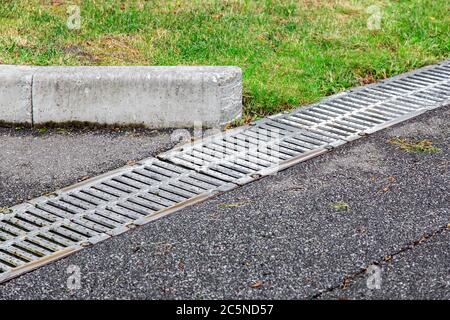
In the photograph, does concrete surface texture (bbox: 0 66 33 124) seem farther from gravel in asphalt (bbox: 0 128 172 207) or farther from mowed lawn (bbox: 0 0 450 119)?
mowed lawn (bbox: 0 0 450 119)

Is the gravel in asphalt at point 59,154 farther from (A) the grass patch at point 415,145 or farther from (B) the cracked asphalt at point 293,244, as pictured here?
(A) the grass patch at point 415,145

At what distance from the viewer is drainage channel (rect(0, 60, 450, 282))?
4.64 meters

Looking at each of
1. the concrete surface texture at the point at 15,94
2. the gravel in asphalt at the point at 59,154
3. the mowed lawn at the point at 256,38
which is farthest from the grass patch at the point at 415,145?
the concrete surface texture at the point at 15,94

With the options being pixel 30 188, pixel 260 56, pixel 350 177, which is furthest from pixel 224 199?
pixel 260 56

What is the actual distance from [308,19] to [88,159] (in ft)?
10.3

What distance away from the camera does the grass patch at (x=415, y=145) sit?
5656mm

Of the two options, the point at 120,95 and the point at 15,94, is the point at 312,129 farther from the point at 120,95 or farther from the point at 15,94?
the point at 15,94

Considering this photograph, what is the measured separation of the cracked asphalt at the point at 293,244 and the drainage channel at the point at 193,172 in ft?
0.44

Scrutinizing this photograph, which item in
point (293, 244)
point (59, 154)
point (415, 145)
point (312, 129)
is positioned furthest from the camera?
point (312, 129)

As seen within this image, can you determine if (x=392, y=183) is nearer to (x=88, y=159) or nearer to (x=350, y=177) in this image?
(x=350, y=177)

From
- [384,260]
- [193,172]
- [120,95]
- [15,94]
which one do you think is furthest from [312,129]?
[15,94]

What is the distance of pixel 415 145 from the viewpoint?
5727 millimetres

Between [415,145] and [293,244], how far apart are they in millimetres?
1612

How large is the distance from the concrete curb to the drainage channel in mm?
253
